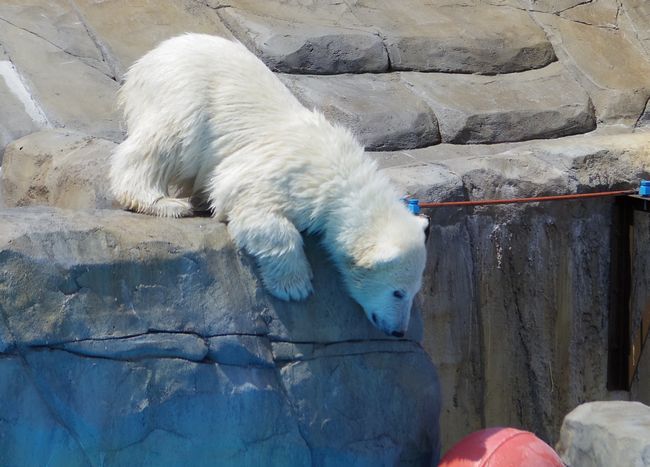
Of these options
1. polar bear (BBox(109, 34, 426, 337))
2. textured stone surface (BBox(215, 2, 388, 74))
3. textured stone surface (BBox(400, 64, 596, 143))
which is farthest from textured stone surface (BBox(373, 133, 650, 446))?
polar bear (BBox(109, 34, 426, 337))

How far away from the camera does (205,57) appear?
4289 mm

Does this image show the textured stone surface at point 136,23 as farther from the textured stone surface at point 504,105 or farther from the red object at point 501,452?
the red object at point 501,452

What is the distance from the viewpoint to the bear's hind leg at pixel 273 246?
12.6 feet

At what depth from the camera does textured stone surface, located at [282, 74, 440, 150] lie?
6.63 metres

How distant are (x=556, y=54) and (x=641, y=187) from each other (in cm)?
279

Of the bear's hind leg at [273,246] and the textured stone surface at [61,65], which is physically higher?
the bear's hind leg at [273,246]

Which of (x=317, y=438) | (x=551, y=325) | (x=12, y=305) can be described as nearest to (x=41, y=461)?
(x=12, y=305)

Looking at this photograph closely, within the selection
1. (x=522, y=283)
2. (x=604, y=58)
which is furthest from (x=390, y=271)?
(x=604, y=58)

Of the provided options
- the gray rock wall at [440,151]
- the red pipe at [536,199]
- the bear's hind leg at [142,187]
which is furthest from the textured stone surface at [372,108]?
the bear's hind leg at [142,187]

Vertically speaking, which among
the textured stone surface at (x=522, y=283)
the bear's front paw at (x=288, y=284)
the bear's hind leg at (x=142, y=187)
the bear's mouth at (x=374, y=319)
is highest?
the bear's hind leg at (x=142, y=187)

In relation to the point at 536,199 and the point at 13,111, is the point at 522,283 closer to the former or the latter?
the point at 536,199

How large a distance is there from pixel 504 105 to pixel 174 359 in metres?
4.19

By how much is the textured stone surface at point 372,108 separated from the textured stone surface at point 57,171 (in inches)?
66.9

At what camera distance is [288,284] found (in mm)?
3932
